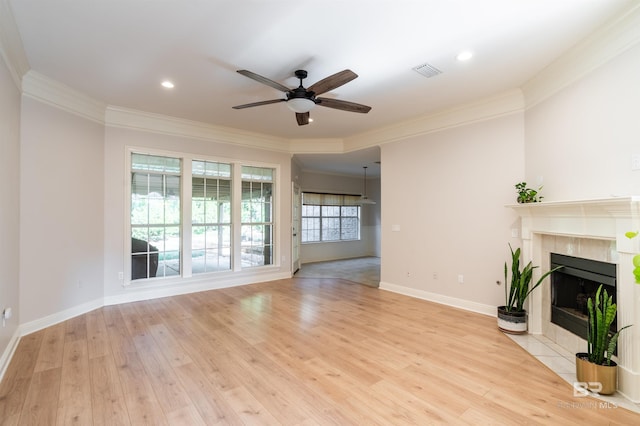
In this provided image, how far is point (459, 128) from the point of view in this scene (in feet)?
14.2

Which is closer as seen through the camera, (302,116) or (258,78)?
(258,78)

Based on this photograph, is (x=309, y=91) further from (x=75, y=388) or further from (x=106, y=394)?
(x=75, y=388)

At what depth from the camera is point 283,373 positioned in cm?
249

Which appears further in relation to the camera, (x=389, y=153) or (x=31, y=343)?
(x=389, y=153)

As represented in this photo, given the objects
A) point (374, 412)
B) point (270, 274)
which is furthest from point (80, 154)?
point (374, 412)

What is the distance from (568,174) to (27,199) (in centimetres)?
586

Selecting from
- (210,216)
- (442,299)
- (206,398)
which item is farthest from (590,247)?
(210,216)

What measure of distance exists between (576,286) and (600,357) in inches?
39.2

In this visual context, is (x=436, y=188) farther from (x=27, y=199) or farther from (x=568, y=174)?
(x=27, y=199)

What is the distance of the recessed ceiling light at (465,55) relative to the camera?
283cm

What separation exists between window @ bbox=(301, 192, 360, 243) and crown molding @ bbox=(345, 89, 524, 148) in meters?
3.27

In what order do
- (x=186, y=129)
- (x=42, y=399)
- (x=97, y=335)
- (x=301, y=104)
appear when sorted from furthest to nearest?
(x=186, y=129) < (x=97, y=335) < (x=301, y=104) < (x=42, y=399)

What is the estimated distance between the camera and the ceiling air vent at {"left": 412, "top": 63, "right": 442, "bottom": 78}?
310cm

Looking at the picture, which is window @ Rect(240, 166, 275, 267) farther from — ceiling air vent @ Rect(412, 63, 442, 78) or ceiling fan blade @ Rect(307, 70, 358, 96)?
ceiling air vent @ Rect(412, 63, 442, 78)
